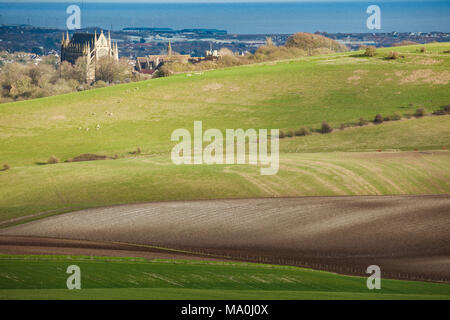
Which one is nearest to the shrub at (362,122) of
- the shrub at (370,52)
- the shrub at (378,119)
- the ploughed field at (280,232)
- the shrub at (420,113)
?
the shrub at (378,119)

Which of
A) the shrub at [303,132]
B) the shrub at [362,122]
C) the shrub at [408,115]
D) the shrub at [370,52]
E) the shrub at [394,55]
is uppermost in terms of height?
the shrub at [370,52]

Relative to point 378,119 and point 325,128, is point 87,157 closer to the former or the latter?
point 325,128

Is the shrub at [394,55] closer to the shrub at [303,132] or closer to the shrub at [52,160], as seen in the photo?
the shrub at [303,132]

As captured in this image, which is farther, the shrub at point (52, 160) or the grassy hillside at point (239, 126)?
the shrub at point (52, 160)

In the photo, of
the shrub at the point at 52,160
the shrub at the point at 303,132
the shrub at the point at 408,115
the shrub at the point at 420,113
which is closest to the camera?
the shrub at the point at 52,160

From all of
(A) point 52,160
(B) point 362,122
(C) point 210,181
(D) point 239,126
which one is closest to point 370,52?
(B) point 362,122

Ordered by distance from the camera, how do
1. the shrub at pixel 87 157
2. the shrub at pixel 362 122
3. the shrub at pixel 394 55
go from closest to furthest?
1. the shrub at pixel 87 157
2. the shrub at pixel 362 122
3. the shrub at pixel 394 55

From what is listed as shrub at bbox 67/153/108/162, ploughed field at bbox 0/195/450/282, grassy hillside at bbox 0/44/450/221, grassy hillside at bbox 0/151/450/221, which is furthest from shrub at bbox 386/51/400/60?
ploughed field at bbox 0/195/450/282
